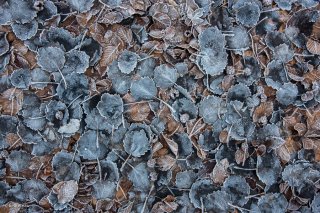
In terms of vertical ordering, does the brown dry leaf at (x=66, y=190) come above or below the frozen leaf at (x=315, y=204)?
above

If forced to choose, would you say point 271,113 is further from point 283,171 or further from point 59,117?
point 59,117

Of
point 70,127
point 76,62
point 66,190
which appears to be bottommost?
point 66,190

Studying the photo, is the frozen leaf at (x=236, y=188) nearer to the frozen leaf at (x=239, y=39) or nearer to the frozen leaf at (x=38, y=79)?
the frozen leaf at (x=239, y=39)

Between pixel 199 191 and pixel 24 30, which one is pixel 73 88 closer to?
pixel 24 30

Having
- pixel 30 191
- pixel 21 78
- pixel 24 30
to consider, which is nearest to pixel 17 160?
pixel 30 191

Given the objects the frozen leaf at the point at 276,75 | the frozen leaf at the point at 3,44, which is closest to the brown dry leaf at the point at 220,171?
the frozen leaf at the point at 276,75

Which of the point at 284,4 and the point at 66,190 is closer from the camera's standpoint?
the point at 66,190

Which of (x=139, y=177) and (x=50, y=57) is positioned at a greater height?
(x=50, y=57)
